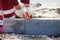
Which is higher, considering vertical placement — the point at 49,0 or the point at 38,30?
the point at 49,0

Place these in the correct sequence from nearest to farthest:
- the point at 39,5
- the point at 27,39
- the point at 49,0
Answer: the point at 27,39
the point at 39,5
the point at 49,0

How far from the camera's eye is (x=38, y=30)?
0.99 m

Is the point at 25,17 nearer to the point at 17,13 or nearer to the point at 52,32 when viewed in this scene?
the point at 17,13

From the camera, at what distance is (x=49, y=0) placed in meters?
1.36

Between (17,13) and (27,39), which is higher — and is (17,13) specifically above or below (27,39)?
above

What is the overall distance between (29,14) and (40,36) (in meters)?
0.14

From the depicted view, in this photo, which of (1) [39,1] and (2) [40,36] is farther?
(1) [39,1]

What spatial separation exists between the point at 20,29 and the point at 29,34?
0.06 meters

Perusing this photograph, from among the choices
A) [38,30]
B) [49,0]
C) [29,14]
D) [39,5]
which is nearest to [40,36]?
[38,30]

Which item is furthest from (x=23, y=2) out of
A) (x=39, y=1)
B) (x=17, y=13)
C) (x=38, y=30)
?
(x=39, y=1)

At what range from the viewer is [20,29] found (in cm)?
99

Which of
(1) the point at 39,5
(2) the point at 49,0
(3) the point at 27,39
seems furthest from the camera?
(2) the point at 49,0

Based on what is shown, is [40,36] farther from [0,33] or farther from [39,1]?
[39,1]

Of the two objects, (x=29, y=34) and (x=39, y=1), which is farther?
(x=39, y=1)
